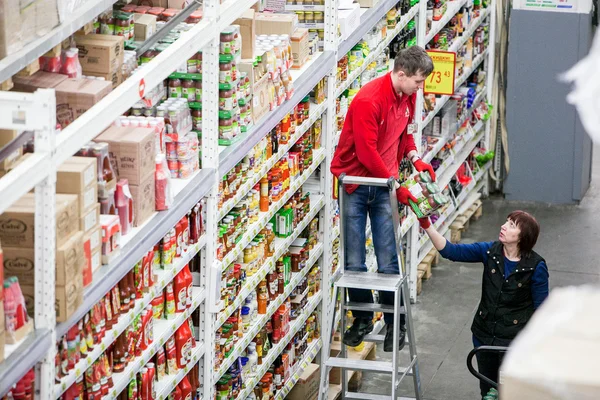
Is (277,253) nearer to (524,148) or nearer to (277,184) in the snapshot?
(277,184)

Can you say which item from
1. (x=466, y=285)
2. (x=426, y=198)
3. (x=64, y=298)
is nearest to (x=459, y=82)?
(x=466, y=285)

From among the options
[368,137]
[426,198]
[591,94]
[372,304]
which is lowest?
[372,304]

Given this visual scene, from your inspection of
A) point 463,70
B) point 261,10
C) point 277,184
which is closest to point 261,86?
point 277,184

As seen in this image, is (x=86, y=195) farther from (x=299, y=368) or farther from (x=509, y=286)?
(x=299, y=368)

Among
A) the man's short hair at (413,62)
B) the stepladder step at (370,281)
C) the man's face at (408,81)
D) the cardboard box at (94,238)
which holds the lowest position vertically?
the stepladder step at (370,281)

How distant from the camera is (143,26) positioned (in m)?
6.58

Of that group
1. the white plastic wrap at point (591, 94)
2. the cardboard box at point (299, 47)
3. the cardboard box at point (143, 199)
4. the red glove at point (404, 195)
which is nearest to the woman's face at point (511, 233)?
the red glove at point (404, 195)

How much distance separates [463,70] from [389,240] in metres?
4.64

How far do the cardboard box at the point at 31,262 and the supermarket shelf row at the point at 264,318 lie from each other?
2181 millimetres

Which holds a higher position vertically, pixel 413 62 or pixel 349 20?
pixel 349 20

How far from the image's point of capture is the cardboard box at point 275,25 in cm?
795

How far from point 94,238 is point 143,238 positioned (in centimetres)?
48

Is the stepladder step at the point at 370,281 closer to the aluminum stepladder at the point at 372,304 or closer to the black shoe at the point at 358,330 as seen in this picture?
the aluminum stepladder at the point at 372,304

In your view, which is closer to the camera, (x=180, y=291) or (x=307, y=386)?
(x=180, y=291)
